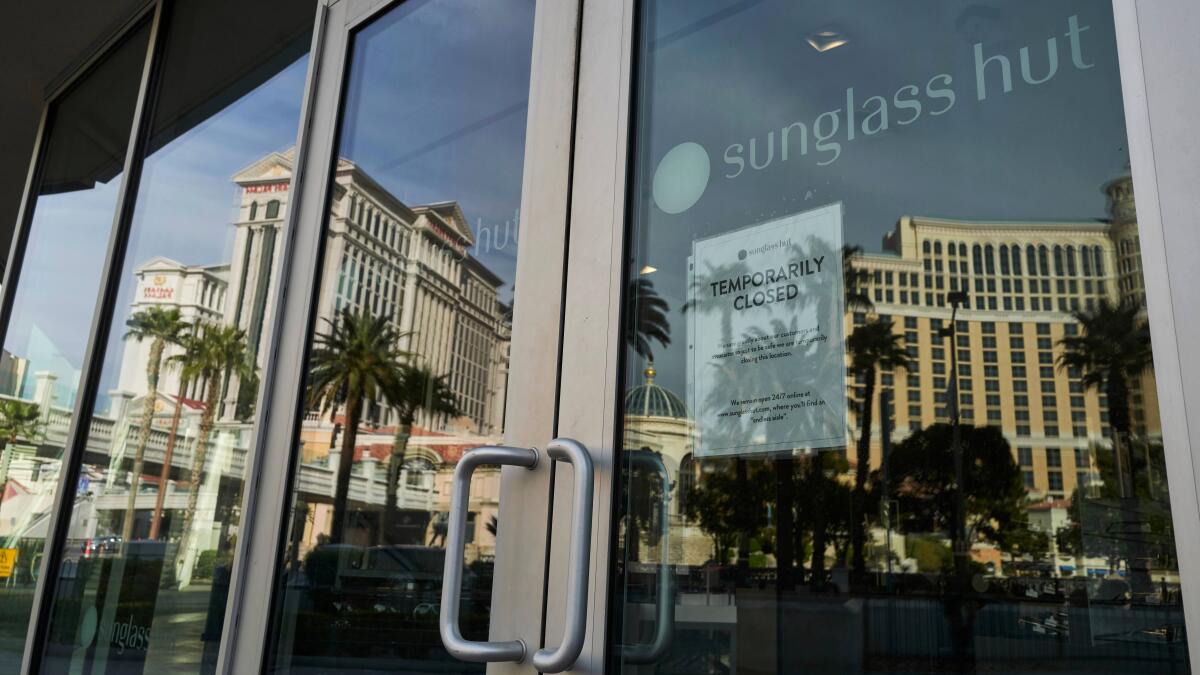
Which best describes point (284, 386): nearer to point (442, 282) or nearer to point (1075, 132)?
point (442, 282)

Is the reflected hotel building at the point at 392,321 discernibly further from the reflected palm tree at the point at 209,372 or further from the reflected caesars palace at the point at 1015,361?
the reflected caesars palace at the point at 1015,361

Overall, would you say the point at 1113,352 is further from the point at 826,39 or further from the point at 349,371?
the point at 349,371

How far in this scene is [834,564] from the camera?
128cm

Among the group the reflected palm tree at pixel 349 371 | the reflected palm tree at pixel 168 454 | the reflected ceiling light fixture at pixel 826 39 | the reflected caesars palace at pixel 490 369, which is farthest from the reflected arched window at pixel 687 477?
the reflected palm tree at pixel 168 454

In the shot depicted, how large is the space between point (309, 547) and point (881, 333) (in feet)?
4.52

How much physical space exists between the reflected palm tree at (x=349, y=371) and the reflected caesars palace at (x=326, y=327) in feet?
0.08

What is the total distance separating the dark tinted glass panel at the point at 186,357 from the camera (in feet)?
8.19

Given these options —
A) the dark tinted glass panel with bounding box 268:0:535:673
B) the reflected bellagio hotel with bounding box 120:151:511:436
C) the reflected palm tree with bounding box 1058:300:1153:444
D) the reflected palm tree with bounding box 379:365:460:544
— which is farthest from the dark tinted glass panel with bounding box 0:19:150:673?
the reflected palm tree with bounding box 1058:300:1153:444

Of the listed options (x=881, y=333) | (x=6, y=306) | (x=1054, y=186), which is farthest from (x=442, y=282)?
(x=6, y=306)

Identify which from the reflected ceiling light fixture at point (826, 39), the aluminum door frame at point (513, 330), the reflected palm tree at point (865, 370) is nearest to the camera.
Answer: the reflected palm tree at point (865, 370)

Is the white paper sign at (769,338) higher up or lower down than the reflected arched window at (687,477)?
Result: higher up

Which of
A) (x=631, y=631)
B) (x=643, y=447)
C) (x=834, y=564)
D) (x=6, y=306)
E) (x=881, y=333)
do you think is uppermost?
(x=6, y=306)

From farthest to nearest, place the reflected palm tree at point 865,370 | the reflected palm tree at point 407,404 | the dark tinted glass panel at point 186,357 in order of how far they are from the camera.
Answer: the dark tinted glass panel at point 186,357 < the reflected palm tree at point 407,404 < the reflected palm tree at point 865,370

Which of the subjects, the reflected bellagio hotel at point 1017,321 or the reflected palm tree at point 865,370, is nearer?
the reflected bellagio hotel at point 1017,321
